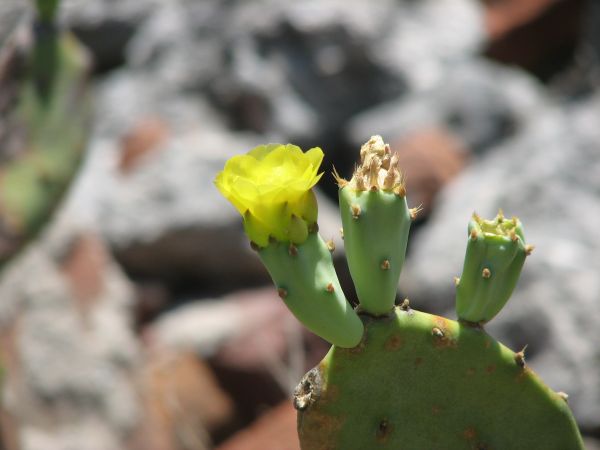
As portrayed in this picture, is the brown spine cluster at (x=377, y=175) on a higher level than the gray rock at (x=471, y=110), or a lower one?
higher

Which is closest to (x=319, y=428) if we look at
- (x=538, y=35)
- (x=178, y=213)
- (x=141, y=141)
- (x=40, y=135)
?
(x=40, y=135)

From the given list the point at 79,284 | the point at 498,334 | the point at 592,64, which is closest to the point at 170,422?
the point at 79,284

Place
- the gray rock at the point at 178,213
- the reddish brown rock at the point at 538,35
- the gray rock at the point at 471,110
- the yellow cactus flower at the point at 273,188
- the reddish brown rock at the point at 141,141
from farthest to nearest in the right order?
the reddish brown rock at the point at 538,35 → the reddish brown rock at the point at 141,141 → the gray rock at the point at 471,110 → the gray rock at the point at 178,213 → the yellow cactus flower at the point at 273,188

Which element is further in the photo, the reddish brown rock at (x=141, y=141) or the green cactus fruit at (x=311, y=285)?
the reddish brown rock at (x=141, y=141)

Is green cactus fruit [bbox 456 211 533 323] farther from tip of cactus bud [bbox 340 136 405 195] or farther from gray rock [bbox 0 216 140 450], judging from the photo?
gray rock [bbox 0 216 140 450]

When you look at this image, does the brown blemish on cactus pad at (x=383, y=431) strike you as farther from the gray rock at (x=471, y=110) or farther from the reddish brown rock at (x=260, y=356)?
the gray rock at (x=471, y=110)

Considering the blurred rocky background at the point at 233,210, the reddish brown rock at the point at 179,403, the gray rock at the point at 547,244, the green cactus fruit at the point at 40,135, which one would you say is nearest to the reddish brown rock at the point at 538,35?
the blurred rocky background at the point at 233,210

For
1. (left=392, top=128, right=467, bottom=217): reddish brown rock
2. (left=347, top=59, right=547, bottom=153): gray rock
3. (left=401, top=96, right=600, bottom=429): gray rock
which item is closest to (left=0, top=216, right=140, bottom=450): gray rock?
(left=401, top=96, right=600, bottom=429): gray rock
